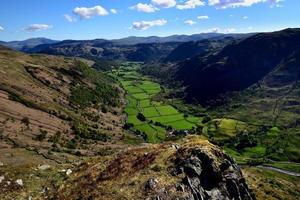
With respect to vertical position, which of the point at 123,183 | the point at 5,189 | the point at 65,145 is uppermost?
the point at 123,183

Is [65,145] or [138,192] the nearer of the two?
[138,192]

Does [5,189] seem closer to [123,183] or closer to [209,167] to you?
[123,183]

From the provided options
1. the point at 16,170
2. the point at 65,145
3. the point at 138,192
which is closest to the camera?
the point at 138,192

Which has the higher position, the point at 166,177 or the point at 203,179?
the point at 166,177

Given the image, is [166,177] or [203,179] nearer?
[166,177]

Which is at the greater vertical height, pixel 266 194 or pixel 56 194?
pixel 56 194

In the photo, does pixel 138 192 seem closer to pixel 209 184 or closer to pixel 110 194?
pixel 110 194

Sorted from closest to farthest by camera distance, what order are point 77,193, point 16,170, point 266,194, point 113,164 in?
point 77,193, point 113,164, point 16,170, point 266,194

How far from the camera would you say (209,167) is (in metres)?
59.9

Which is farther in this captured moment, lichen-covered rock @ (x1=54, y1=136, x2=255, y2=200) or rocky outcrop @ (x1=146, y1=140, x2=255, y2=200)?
lichen-covered rock @ (x1=54, y1=136, x2=255, y2=200)

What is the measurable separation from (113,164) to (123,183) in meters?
9.18

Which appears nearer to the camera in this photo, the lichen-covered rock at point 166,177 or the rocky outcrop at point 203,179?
the rocky outcrop at point 203,179

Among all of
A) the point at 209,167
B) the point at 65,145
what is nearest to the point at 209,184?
the point at 209,167

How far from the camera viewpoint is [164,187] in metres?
54.3
